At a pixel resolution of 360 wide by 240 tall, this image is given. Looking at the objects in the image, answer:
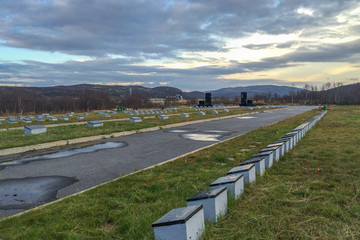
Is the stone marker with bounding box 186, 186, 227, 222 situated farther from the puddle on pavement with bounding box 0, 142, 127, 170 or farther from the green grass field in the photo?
the puddle on pavement with bounding box 0, 142, 127, 170

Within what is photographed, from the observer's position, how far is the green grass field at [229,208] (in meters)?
2.88

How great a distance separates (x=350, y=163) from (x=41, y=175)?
718 centimetres

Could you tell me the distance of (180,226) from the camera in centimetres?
243

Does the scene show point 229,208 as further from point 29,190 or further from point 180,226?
point 29,190

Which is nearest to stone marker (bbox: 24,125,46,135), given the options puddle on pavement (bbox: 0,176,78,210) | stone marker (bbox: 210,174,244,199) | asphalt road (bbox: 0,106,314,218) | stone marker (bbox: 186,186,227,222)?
asphalt road (bbox: 0,106,314,218)

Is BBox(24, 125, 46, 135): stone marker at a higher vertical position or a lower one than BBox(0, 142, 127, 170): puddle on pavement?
higher

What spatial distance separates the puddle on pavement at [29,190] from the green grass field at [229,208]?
27.6 inches

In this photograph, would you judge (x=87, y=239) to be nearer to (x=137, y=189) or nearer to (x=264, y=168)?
(x=137, y=189)

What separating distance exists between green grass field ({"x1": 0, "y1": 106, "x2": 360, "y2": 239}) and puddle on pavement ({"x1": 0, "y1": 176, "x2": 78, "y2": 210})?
27.6 inches

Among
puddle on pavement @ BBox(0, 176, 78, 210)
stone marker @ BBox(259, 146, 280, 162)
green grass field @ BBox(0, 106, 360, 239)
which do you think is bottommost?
puddle on pavement @ BBox(0, 176, 78, 210)

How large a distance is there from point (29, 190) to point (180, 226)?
4071mm

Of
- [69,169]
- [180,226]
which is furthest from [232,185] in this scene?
[69,169]

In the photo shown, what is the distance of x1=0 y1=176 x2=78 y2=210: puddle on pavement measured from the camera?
4.47 meters

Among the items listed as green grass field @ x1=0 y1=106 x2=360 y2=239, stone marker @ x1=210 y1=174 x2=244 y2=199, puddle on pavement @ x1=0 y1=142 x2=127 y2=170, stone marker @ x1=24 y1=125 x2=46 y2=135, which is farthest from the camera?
stone marker @ x1=24 y1=125 x2=46 y2=135
